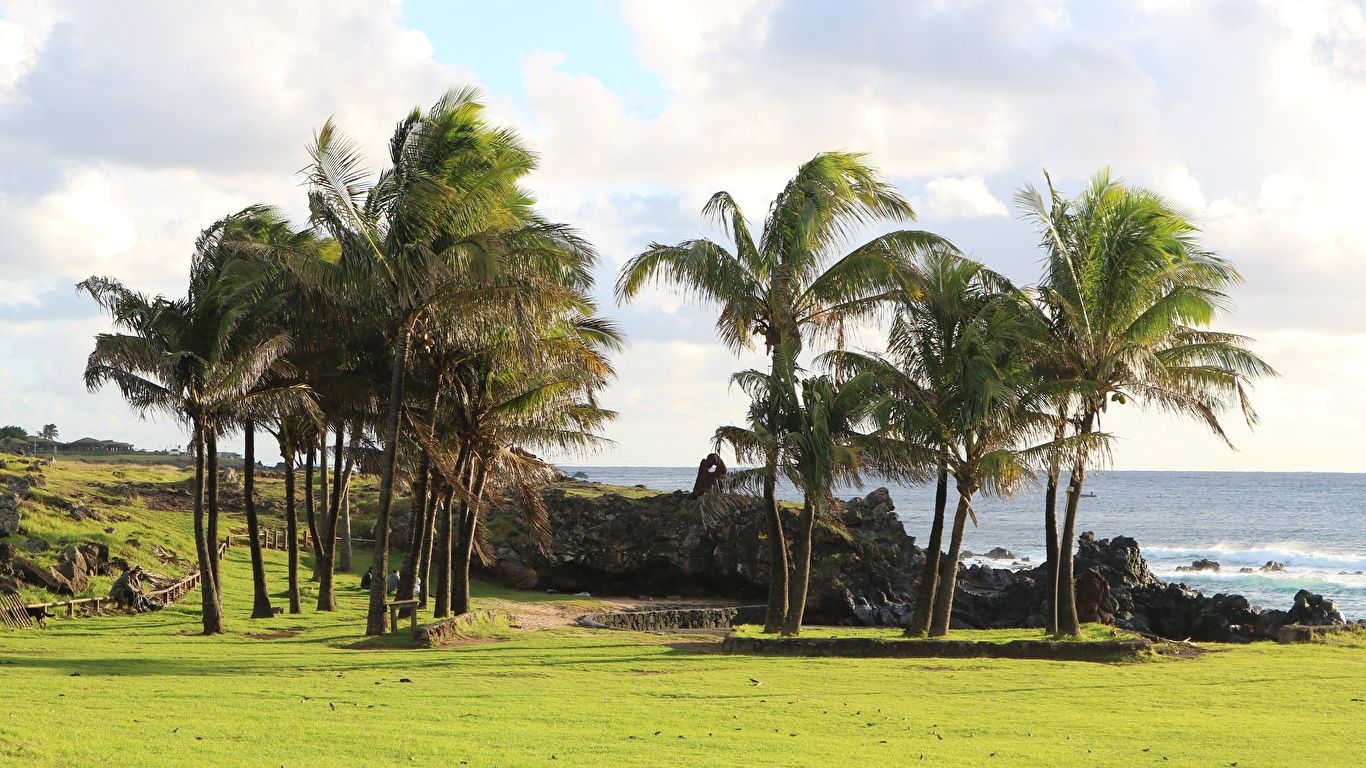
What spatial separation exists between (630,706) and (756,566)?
91.4 feet

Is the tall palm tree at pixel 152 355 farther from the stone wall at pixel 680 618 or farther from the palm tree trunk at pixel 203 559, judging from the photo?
the stone wall at pixel 680 618

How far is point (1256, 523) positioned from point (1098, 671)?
109 meters

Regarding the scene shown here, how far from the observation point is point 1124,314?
2419cm

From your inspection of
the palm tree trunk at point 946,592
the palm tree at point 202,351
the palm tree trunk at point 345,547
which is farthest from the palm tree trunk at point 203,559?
the palm tree trunk at point 345,547

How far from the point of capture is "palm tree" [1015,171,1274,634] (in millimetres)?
23578

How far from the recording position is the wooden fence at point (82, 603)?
23516mm

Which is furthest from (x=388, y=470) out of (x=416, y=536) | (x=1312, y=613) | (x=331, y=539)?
(x=1312, y=613)

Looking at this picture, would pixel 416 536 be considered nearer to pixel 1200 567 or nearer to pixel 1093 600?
pixel 1093 600

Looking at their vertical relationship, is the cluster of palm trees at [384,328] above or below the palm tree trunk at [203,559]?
above

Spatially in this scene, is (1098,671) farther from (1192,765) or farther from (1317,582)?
(1317,582)

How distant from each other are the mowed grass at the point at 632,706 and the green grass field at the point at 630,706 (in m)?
0.06

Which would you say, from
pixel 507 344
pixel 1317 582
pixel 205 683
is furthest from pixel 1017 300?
pixel 1317 582

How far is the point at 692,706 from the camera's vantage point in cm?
1556

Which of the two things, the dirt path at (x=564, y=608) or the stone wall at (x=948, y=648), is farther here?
the dirt path at (x=564, y=608)
